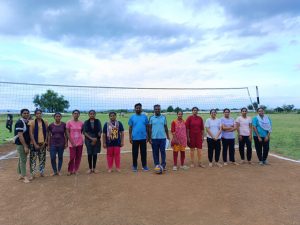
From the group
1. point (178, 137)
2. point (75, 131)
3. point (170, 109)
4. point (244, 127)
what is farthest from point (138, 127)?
point (170, 109)

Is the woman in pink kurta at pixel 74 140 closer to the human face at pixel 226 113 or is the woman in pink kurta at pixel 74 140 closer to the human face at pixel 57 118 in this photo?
the human face at pixel 57 118

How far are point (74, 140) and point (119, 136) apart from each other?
1.12 meters

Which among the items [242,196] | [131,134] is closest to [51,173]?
[131,134]

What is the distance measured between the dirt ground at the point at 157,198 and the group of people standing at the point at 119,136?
444 mm

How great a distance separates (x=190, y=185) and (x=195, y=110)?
7.87ft

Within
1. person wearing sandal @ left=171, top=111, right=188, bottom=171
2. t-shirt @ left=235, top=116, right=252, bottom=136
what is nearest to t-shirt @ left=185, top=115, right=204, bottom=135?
person wearing sandal @ left=171, top=111, right=188, bottom=171

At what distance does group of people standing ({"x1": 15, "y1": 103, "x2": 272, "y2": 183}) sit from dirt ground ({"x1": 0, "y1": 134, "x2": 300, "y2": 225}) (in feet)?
1.46

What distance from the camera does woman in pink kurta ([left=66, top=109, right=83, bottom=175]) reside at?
22.4ft

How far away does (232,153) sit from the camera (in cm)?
788

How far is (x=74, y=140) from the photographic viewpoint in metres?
6.84

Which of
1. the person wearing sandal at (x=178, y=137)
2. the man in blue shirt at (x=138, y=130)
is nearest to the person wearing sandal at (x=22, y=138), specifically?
the man in blue shirt at (x=138, y=130)

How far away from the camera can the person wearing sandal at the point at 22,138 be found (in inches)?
240

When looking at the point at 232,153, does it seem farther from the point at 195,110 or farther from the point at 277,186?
the point at 277,186

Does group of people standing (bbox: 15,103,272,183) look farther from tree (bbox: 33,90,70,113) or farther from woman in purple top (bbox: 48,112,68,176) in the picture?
tree (bbox: 33,90,70,113)
